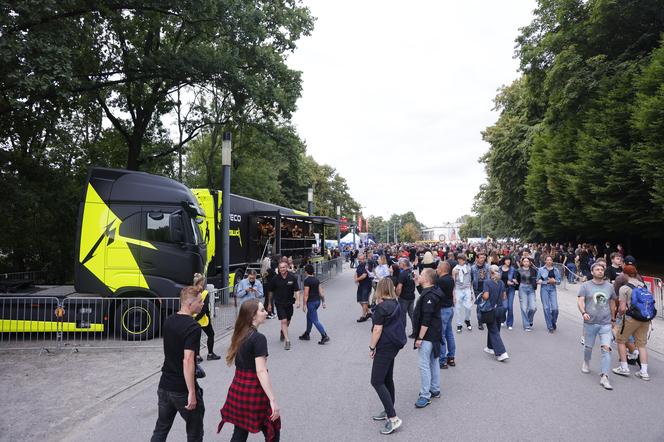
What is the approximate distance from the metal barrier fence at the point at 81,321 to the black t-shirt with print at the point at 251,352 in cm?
532

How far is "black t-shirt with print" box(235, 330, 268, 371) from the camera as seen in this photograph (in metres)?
3.53

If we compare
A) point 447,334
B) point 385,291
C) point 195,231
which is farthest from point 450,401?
point 195,231

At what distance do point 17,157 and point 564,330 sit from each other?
52.7 feet

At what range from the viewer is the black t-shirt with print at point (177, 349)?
363cm

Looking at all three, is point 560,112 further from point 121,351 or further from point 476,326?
point 121,351

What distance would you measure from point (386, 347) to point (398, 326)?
0.26 metres

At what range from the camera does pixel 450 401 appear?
5.54 metres

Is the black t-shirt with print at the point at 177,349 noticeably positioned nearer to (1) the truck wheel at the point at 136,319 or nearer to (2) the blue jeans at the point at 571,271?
(1) the truck wheel at the point at 136,319

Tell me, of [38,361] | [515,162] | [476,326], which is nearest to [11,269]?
[38,361]

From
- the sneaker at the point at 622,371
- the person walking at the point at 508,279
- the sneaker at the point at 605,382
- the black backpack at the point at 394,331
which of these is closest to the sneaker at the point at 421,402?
the black backpack at the point at 394,331

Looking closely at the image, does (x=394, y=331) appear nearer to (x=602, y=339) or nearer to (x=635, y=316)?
(x=602, y=339)

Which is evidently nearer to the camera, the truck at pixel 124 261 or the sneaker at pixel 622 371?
the sneaker at pixel 622 371

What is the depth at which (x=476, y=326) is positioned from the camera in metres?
10.5

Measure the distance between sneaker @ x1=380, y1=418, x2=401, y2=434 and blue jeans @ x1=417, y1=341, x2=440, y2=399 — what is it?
0.84 meters
